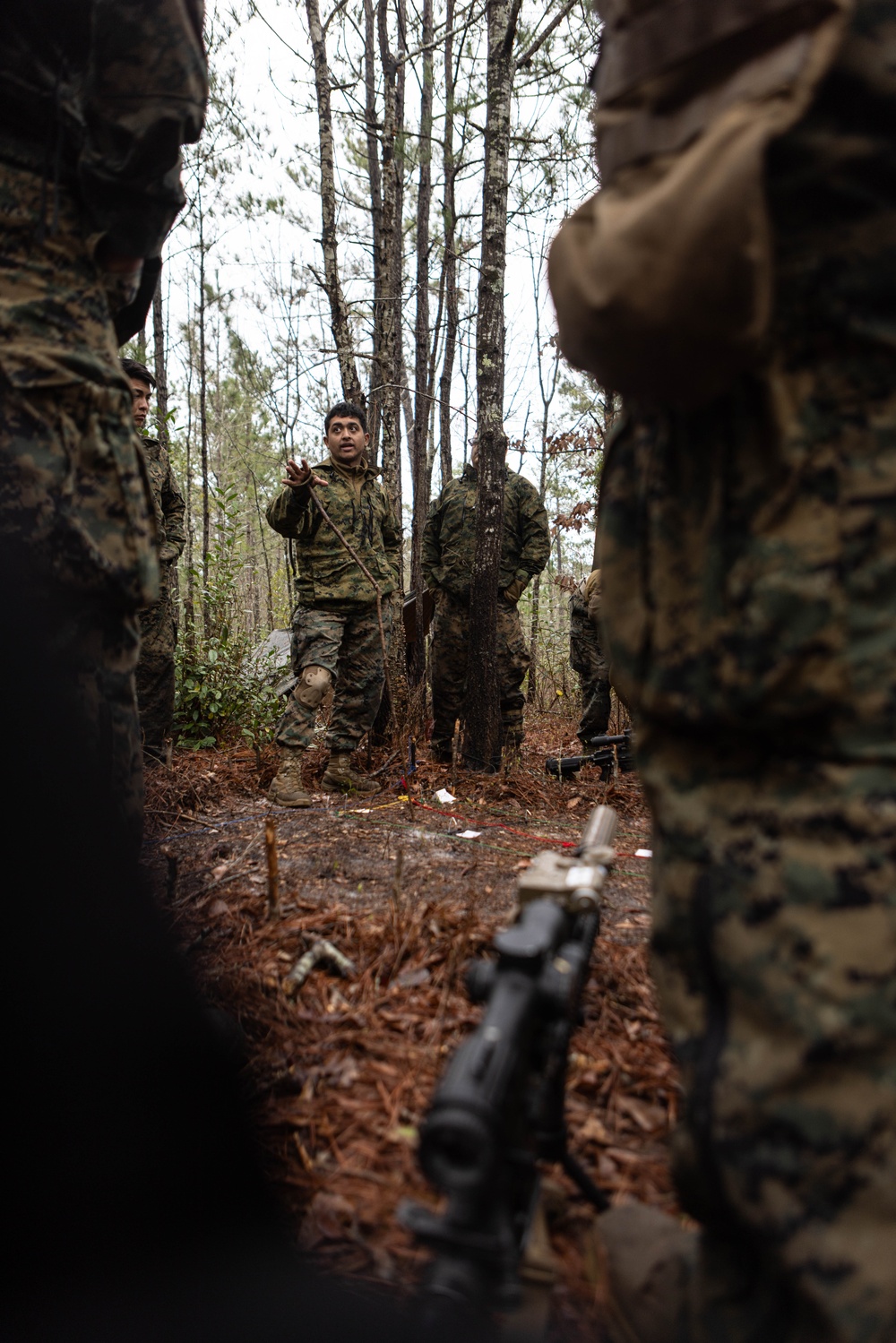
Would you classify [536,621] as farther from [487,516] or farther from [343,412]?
[343,412]

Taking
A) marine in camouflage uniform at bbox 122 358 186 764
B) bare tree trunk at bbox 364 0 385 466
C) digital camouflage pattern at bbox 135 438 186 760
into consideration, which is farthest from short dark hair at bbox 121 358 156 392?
bare tree trunk at bbox 364 0 385 466

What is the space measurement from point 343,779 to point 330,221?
562 cm

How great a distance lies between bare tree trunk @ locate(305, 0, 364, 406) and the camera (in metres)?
7.41

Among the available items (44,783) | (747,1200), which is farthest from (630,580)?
(44,783)

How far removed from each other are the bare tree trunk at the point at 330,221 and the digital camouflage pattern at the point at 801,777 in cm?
673

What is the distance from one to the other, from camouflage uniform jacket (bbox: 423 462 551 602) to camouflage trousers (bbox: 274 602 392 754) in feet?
2.95

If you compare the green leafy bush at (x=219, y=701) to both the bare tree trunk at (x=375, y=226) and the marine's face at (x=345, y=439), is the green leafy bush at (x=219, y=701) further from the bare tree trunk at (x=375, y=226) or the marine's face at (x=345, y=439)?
the bare tree trunk at (x=375, y=226)

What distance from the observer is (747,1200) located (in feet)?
3.01

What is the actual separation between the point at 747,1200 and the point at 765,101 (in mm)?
1240

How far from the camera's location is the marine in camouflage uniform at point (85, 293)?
5.57ft

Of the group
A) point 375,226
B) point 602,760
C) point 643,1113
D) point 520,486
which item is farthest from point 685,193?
point 375,226

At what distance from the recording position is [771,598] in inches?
39.2

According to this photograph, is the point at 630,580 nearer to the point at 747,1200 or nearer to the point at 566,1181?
the point at 747,1200

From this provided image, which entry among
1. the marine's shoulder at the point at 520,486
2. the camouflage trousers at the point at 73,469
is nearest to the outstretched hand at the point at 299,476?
the marine's shoulder at the point at 520,486
